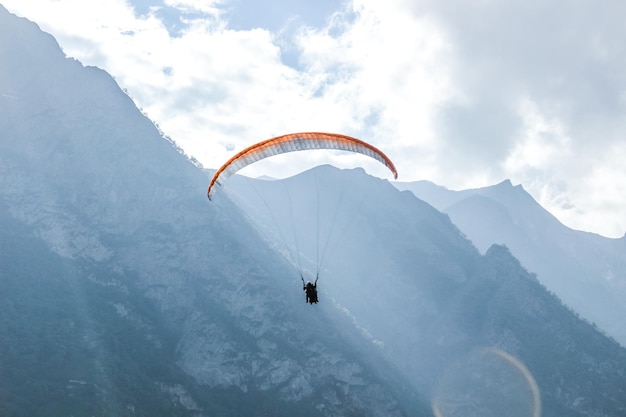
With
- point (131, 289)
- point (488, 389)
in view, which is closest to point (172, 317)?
point (131, 289)

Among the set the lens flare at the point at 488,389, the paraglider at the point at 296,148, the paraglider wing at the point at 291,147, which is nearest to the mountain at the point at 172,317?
the lens flare at the point at 488,389

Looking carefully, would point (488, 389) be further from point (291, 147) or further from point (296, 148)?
point (291, 147)

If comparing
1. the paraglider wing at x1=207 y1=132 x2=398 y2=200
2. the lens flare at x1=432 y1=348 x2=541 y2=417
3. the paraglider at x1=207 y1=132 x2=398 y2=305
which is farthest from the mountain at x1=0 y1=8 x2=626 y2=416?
the paraglider wing at x1=207 y1=132 x2=398 y2=200

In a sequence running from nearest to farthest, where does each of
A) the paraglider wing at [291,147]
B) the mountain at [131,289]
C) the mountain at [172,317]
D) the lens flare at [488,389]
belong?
the paraglider wing at [291,147] → the mountain at [131,289] → the mountain at [172,317] → the lens flare at [488,389]

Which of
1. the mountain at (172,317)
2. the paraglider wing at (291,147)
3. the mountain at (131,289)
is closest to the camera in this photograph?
the paraglider wing at (291,147)

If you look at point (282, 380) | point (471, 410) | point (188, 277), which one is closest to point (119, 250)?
point (188, 277)

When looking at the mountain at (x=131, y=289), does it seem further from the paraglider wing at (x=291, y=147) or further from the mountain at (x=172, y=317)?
the paraglider wing at (x=291, y=147)

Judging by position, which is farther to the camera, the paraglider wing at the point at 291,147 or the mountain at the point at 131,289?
the mountain at the point at 131,289

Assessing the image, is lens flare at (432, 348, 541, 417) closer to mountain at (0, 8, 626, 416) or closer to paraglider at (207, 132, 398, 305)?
mountain at (0, 8, 626, 416)
